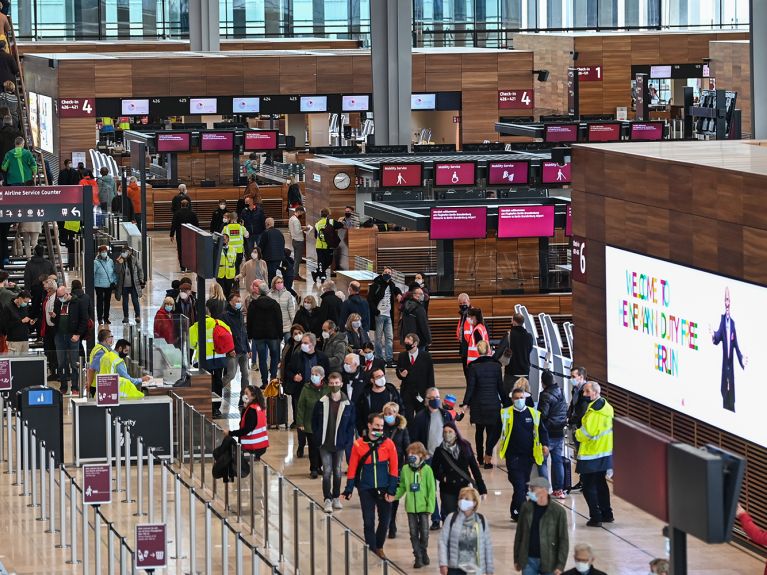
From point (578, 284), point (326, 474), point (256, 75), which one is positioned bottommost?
point (326, 474)

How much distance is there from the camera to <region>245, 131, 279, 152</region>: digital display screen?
41344 millimetres

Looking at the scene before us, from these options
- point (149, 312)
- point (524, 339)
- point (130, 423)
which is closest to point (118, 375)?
point (130, 423)

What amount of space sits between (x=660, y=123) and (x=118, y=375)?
25767mm

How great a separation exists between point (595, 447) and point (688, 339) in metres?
1.51

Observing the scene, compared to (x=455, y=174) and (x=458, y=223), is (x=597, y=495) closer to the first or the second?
(x=458, y=223)

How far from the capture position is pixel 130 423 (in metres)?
18.3

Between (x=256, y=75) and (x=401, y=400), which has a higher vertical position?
(x=256, y=75)

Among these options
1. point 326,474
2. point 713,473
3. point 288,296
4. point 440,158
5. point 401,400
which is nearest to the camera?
point 713,473

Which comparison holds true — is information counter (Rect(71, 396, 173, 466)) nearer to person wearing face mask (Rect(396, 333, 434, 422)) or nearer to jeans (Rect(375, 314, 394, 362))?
person wearing face mask (Rect(396, 333, 434, 422))

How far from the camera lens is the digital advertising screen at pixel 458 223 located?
2562 centimetres

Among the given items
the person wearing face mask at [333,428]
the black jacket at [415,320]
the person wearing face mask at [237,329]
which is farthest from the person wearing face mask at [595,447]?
the person wearing face mask at [237,329]

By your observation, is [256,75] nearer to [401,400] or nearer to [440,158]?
[440,158]

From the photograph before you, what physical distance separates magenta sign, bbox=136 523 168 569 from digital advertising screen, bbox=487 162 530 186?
869 inches

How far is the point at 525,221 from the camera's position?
26125 millimetres
